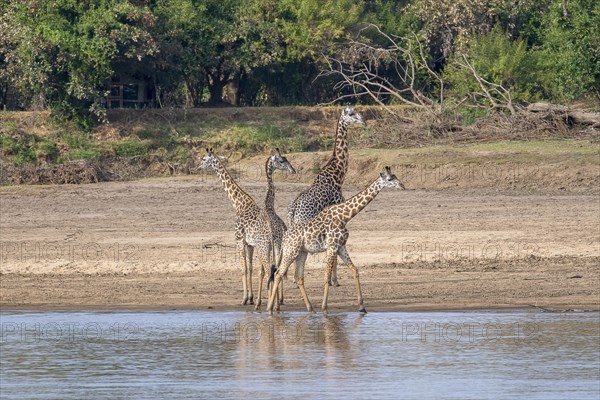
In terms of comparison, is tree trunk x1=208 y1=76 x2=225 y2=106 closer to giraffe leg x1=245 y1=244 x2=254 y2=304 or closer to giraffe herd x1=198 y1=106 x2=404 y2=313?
giraffe herd x1=198 y1=106 x2=404 y2=313

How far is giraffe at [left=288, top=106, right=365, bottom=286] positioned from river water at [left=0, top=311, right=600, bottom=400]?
159 centimetres

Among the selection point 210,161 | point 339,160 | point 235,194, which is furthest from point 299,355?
point 210,161

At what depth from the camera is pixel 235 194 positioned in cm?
1571

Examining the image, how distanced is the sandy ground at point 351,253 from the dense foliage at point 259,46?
6832 millimetres

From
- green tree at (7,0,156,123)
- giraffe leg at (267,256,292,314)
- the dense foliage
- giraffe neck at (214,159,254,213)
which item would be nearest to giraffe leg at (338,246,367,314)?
giraffe leg at (267,256,292,314)

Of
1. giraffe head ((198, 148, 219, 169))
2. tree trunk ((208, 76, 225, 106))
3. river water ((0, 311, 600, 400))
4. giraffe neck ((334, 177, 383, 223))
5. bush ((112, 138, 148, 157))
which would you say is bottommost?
river water ((0, 311, 600, 400))

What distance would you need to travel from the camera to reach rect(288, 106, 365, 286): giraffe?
51.5ft

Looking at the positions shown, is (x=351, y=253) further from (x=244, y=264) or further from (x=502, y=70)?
(x=502, y=70)

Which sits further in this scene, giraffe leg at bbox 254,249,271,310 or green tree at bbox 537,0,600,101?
green tree at bbox 537,0,600,101

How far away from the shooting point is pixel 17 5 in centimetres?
2914

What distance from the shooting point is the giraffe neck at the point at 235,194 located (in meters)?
15.3

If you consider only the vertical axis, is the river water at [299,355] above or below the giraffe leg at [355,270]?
below

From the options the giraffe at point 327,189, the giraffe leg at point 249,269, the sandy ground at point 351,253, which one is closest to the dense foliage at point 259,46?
the sandy ground at point 351,253

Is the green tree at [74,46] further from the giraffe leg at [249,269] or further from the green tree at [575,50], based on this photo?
the giraffe leg at [249,269]
